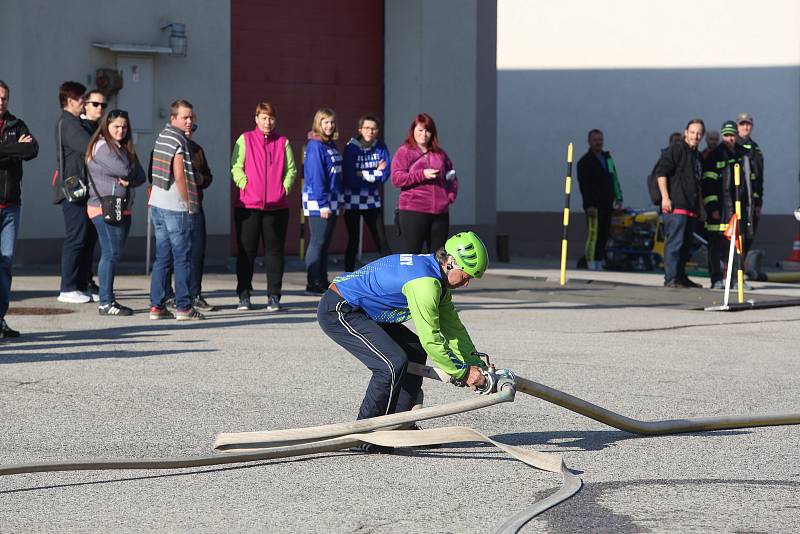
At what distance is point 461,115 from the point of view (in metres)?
21.2

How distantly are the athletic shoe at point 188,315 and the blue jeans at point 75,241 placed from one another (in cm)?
142

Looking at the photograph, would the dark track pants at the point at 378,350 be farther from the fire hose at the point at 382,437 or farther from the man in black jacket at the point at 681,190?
the man in black jacket at the point at 681,190

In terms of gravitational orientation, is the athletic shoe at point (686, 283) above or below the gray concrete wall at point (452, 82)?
below

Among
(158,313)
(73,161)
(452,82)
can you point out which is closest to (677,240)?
(452,82)

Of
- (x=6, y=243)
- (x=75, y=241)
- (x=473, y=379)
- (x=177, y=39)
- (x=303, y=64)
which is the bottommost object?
(x=473, y=379)

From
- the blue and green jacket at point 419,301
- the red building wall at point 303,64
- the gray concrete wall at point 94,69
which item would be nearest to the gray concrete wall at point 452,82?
the red building wall at point 303,64

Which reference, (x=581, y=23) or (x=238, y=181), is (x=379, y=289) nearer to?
(x=238, y=181)

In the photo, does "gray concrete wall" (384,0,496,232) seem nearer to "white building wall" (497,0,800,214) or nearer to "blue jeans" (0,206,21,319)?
"white building wall" (497,0,800,214)

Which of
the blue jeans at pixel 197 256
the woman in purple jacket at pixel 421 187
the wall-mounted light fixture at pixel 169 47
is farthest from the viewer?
the wall-mounted light fixture at pixel 169 47

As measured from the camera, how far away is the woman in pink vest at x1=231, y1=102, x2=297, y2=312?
1302 cm

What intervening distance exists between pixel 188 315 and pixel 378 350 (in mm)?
5491

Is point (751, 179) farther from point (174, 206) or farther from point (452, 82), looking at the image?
point (174, 206)

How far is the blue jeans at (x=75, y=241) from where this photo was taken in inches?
507

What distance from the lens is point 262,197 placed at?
13016 mm
